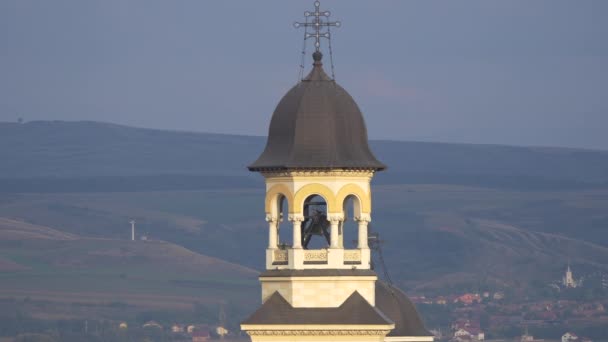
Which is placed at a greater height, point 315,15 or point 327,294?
point 315,15

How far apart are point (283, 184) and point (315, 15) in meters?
3.08

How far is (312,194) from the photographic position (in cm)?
4903

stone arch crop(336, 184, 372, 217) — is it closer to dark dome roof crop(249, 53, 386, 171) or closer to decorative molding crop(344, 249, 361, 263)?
dark dome roof crop(249, 53, 386, 171)

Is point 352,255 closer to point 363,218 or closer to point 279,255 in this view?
point 363,218

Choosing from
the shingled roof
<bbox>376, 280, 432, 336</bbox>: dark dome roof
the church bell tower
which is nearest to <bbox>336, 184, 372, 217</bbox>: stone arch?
the church bell tower

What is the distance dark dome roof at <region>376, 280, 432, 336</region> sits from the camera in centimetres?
6092

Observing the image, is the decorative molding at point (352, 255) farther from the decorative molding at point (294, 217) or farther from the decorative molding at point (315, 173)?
the decorative molding at point (315, 173)

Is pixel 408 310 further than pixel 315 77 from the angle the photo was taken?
Yes

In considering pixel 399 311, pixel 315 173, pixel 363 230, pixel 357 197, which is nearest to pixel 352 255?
pixel 363 230

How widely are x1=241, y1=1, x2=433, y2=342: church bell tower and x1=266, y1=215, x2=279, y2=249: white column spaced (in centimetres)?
2

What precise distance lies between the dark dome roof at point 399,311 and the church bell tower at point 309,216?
35.9ft

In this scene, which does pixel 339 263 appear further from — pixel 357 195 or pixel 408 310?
pixel 408 310

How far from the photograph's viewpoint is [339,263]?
160 ft

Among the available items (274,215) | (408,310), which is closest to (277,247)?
(274,215)
